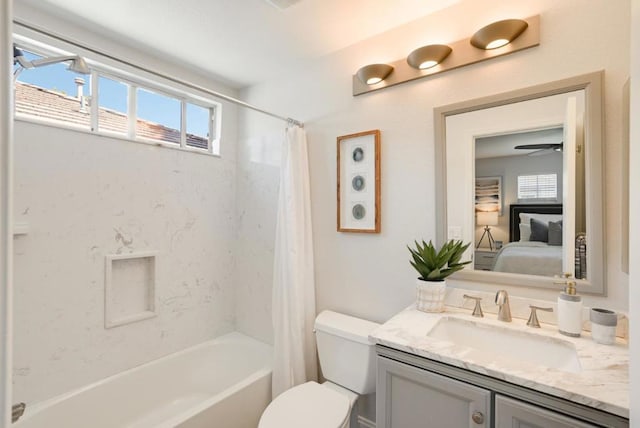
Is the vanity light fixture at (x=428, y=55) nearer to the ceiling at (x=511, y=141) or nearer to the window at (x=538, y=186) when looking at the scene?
the ceiling at (x=511, y=141)

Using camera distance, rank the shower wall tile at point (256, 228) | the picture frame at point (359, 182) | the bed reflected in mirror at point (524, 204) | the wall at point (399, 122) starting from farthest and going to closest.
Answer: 1. the shower wall tile at point (256, 228)
2. the picture frame at point (359, 182)
3. the bed reflected in mirror at point (524, 204)
4. the wall at point (399, 122)

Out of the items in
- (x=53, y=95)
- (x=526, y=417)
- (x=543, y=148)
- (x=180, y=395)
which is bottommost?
(x=180, y=395)

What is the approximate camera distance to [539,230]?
1.40 metres

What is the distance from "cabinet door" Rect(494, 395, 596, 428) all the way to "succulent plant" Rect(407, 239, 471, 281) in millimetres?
609

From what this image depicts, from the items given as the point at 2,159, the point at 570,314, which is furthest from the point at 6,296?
the point at 570,314

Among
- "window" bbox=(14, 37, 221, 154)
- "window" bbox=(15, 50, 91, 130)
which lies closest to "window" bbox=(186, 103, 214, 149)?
"window" bbox=(14, 37, 221, 154)

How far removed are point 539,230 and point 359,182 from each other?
38.5 inches

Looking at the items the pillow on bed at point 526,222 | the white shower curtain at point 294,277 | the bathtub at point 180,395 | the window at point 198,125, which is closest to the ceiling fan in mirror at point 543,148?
the pillow on bed at point 526,222

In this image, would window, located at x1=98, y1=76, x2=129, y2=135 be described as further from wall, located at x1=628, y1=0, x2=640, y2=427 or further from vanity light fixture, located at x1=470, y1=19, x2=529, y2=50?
wall, located at x1=628, y1=0, x2=640, y2=427

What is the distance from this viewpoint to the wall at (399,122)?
123cm

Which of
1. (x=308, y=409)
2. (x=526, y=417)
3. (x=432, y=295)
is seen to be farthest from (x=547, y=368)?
(x=308, y=409)

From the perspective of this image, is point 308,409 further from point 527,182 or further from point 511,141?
point 511,141

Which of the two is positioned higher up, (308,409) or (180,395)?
(308,409)

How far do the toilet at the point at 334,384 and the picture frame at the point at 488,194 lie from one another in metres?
0.90
